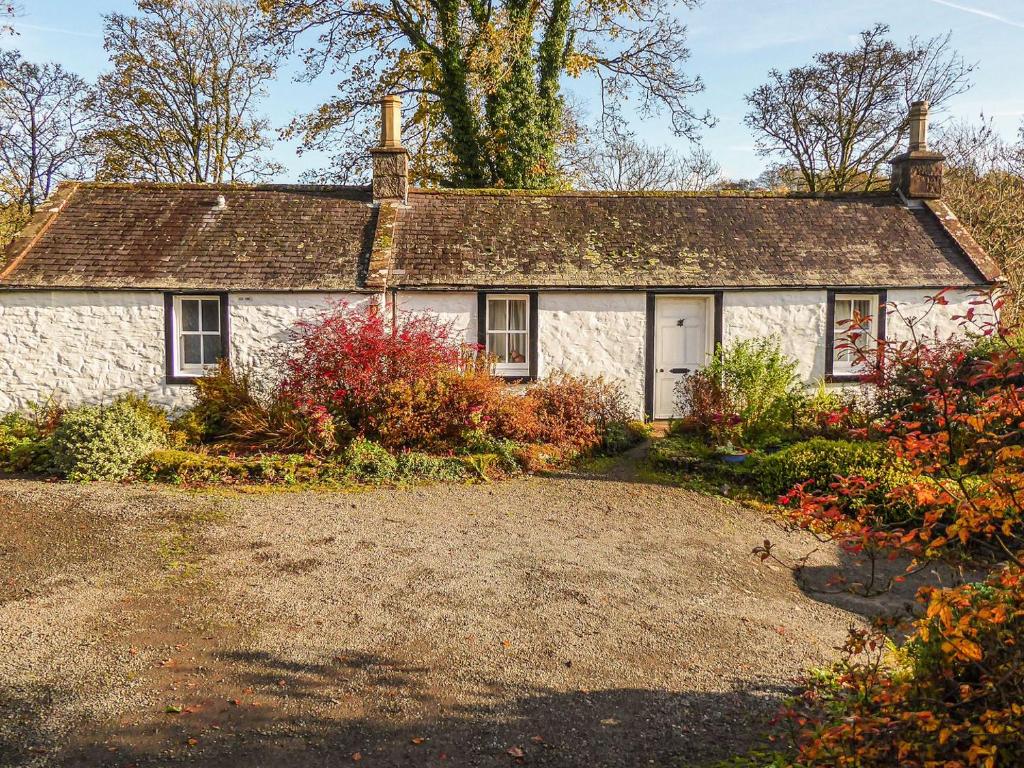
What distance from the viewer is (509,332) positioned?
15133 millimetres

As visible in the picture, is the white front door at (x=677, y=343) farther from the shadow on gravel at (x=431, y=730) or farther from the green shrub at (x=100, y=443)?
the shadow on gravel at (x=431, y=730)

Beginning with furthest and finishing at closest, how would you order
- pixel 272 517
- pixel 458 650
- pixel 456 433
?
1. pixel 456 433
2. pixel 272 517
3. pixel 458 650

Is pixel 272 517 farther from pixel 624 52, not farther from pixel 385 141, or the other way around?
pixel 624 52

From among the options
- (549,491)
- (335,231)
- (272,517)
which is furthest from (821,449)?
(335,231)

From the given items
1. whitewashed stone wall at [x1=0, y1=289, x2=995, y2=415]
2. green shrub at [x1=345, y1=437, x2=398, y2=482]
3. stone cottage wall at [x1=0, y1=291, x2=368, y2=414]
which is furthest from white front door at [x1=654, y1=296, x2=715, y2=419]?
green shrub at [x1=345, y1=437, x2=398, y2=482]

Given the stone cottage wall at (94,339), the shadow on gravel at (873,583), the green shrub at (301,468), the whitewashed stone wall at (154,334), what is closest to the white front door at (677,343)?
the whitewashed stone wall at (154,334)

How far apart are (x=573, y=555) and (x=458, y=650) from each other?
2660 mm

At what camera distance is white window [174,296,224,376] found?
47.4 ft

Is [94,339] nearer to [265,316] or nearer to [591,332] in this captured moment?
[265,316]

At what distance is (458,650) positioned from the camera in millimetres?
5996

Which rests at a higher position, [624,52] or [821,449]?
[624,52]

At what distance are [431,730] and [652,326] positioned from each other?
11.4 meters

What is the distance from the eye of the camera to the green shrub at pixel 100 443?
1130 cm

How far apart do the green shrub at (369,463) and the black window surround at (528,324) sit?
12.4 ft
